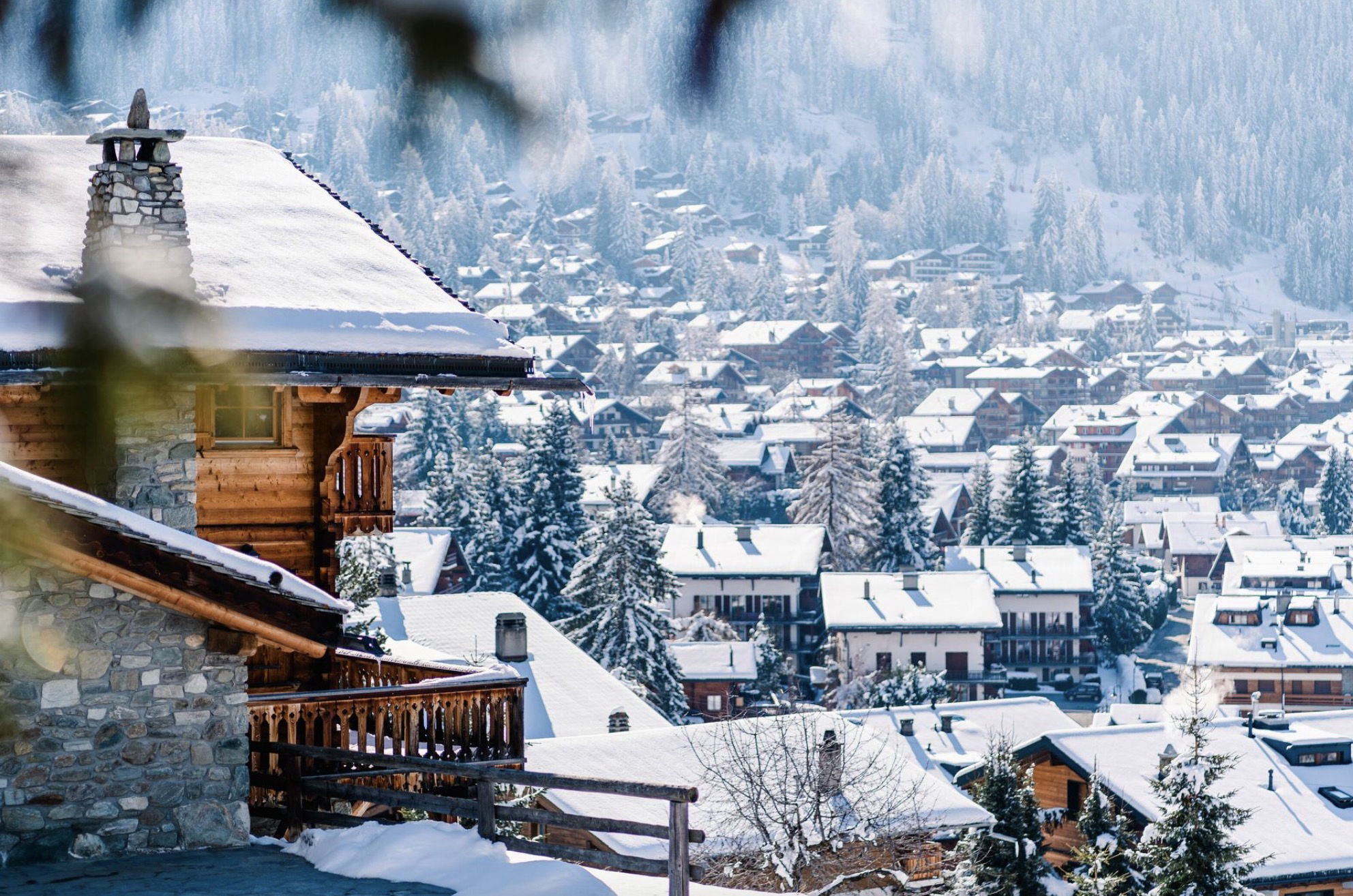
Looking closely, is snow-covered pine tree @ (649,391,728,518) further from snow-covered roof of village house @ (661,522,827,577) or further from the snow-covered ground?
the snow-covered ground

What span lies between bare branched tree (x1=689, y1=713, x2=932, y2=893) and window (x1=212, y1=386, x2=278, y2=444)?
4.87 meters

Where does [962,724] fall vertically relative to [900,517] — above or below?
below

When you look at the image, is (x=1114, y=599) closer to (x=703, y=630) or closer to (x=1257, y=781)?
(x=703, y=630)

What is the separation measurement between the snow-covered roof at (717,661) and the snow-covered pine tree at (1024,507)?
68.7 feet

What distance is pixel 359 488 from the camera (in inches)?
495

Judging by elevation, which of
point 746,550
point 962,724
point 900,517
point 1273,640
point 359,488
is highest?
point 359,488

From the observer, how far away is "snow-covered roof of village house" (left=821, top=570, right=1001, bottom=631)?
175ft

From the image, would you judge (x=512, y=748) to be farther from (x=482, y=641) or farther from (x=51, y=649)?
(x=482, y=641)

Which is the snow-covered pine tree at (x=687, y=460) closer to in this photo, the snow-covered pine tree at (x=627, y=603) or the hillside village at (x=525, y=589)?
the hillside village at (x=525, y=589)

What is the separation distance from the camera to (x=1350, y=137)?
527ft

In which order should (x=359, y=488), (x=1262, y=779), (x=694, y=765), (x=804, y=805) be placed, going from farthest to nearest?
(x=1262, y=779), (x=694, y=765), (x=804, y=805), (x=359, y=488)

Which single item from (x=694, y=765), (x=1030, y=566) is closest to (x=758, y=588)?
(x=1030, y=566)

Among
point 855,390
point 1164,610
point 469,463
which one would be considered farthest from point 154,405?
point 855,390

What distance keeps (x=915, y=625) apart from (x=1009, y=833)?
98.9 ft
